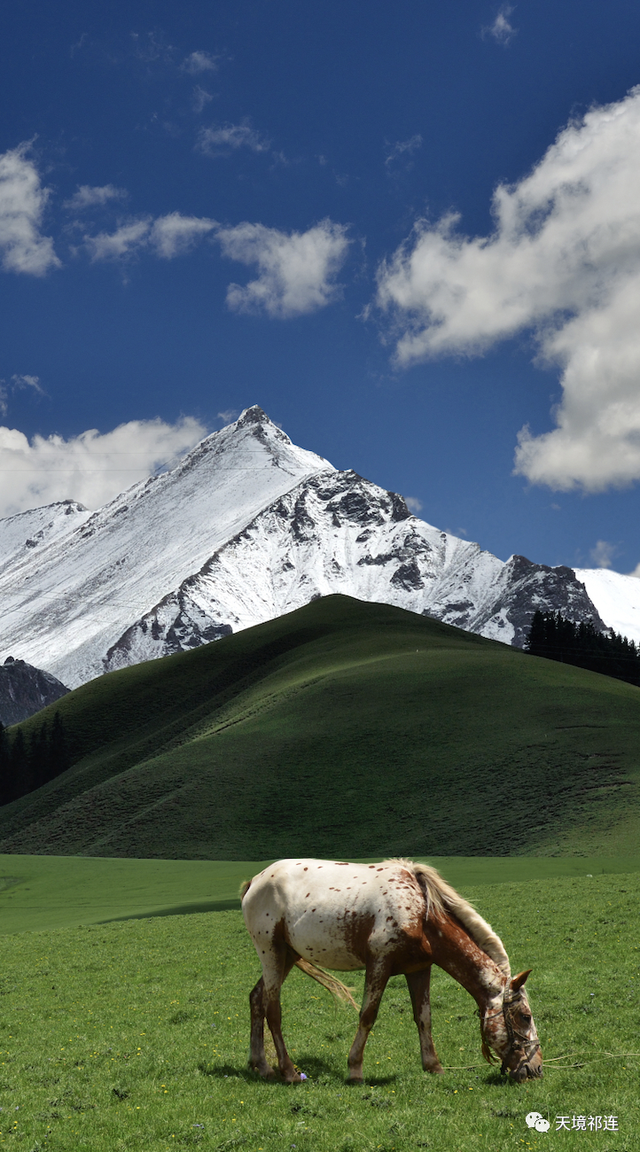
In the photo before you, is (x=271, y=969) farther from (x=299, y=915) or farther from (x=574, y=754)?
(x=574, y=754)

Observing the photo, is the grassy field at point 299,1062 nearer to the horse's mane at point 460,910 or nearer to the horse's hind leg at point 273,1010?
the horse's hind leg at point 273,1010

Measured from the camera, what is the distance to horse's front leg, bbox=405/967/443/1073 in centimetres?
1231

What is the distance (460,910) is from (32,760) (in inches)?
5535

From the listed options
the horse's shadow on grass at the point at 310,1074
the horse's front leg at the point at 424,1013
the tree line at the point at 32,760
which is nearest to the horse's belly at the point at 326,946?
the horse's front leg at the point at 424,1013

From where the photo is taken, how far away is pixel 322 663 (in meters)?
140

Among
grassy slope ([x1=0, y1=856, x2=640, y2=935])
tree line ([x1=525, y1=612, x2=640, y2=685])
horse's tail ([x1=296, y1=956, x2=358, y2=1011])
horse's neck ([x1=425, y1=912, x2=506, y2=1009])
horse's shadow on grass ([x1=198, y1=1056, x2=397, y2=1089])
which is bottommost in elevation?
grassy slope ([x1=0, y1=856, x2=640, y2=935])

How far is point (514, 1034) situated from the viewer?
11664mm

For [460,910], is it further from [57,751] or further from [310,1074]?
[57,751]

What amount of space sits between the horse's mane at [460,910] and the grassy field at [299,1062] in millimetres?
1679

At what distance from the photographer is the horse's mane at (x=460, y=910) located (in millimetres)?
12320

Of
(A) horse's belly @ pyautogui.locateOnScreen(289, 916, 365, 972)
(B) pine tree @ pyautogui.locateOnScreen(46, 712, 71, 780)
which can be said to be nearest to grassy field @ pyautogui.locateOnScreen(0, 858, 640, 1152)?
(A) horse's belly @ pyautogui.locateOnScreen(289, 916, 365, 972)

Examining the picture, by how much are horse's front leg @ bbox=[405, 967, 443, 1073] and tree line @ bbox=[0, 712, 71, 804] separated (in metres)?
134

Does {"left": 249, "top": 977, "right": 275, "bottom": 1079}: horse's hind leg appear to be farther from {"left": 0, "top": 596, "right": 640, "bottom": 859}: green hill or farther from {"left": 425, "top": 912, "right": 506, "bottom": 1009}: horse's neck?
{"left": 0, "top": 596, "right": 640, "bottom": 859}: green hill

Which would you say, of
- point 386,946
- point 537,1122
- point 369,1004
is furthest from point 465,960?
point 537,1122
